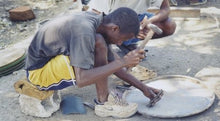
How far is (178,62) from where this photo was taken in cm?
362

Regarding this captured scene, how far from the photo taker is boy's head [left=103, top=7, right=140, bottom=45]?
95.4 inches

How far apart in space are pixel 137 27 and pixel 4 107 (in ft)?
4.65

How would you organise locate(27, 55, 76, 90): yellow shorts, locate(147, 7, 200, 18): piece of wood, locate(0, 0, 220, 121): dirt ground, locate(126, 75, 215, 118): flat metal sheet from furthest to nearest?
locate(147, 7, 200, 18): piece of wood
locate(0, 0, 220, 121): dirt ground
locate(126, 75, 215, 118): flat metal sheet
locate(27, 55, 76, 90): yellow shorts

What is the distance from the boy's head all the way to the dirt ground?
2.24 ft

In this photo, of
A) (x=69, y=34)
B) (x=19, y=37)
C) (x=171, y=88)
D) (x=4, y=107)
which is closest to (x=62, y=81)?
(x=69, y=34)

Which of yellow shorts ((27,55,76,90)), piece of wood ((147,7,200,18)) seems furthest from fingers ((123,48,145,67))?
piece of wood ((147,7,200,18))

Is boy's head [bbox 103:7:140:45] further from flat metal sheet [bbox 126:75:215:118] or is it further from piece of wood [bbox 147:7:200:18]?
piece of wood [bbox 147:7:200:18]

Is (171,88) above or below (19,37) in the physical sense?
above

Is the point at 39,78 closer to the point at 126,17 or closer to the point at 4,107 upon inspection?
the point at 4,107

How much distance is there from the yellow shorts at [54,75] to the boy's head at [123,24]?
15.8 inches

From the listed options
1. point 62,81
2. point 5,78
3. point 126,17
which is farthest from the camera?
point 5,78

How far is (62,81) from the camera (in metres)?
2.58

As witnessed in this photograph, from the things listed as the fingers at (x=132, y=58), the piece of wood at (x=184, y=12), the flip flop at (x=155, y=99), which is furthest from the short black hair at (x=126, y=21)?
the piece of wood at (x=184, y=12)

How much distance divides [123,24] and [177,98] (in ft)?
2.86
